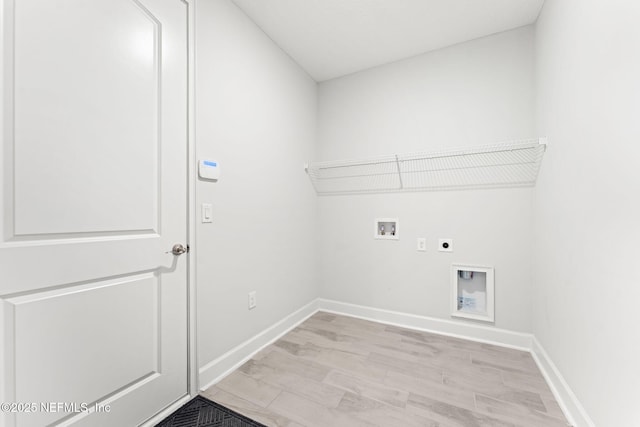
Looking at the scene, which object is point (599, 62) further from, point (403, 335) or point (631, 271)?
point (403, 335)

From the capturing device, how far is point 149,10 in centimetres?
137

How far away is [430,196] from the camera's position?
2428 millimetres

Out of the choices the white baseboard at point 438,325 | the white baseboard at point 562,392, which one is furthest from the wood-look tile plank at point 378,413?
the white baseboard at point 438,325

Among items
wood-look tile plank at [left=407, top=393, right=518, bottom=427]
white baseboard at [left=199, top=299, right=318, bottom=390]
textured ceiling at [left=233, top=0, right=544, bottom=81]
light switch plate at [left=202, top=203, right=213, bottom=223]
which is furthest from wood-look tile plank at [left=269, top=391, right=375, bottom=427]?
textured ceiling at [left=233, top=0, right=544, bottom=81]

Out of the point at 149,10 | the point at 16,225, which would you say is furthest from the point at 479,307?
the point at 149,10

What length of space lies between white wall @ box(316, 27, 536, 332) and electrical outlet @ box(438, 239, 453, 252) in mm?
45

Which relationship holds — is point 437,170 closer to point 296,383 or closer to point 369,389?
point 369,389

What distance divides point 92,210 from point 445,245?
2446 millimetres

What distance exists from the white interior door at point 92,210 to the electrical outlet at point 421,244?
76.2 inches

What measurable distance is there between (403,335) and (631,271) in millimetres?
1666

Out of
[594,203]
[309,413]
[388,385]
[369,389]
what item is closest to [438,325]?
[388,385]

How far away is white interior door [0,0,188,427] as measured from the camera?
96 cm

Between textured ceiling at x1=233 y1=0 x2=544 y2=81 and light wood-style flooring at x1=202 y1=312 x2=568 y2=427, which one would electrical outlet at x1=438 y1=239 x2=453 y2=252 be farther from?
textured ceiling at x1=233 y1=0 x2=544 y2=81

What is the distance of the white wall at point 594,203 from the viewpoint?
0.99m
